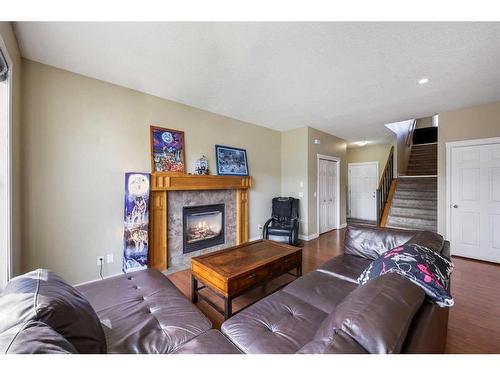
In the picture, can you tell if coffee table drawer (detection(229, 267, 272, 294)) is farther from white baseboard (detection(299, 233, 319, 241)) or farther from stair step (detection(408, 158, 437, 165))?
stair step (detection(408, 158, 437, 165))

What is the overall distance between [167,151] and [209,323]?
245 centimetres

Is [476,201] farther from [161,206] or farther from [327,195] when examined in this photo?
[161,206]

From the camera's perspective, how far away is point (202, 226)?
3.49 m

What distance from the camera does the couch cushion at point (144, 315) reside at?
1.08 metres

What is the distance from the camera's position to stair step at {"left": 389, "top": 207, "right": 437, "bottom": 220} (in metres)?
4.16

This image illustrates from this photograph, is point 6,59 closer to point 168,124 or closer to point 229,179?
point 168,124

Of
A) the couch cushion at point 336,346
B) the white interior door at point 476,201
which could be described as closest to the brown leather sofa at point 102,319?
the couch cushion at point 336,346

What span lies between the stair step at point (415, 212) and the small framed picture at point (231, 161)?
11.4 ft

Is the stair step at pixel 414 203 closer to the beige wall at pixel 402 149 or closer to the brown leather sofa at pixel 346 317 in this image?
the beige wall at pixel 402 149

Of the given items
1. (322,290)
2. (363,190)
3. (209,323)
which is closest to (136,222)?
(209,323)

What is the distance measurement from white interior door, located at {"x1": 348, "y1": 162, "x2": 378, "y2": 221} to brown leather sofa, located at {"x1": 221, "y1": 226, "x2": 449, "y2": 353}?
5096mm

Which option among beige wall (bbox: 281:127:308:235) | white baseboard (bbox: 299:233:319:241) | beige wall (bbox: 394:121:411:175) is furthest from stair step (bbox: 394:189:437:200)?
beige wall (bbox: 281:127:308:235)

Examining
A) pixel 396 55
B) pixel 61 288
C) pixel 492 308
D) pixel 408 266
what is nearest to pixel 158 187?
pixel 61 288

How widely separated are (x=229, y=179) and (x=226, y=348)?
9.18 feet
